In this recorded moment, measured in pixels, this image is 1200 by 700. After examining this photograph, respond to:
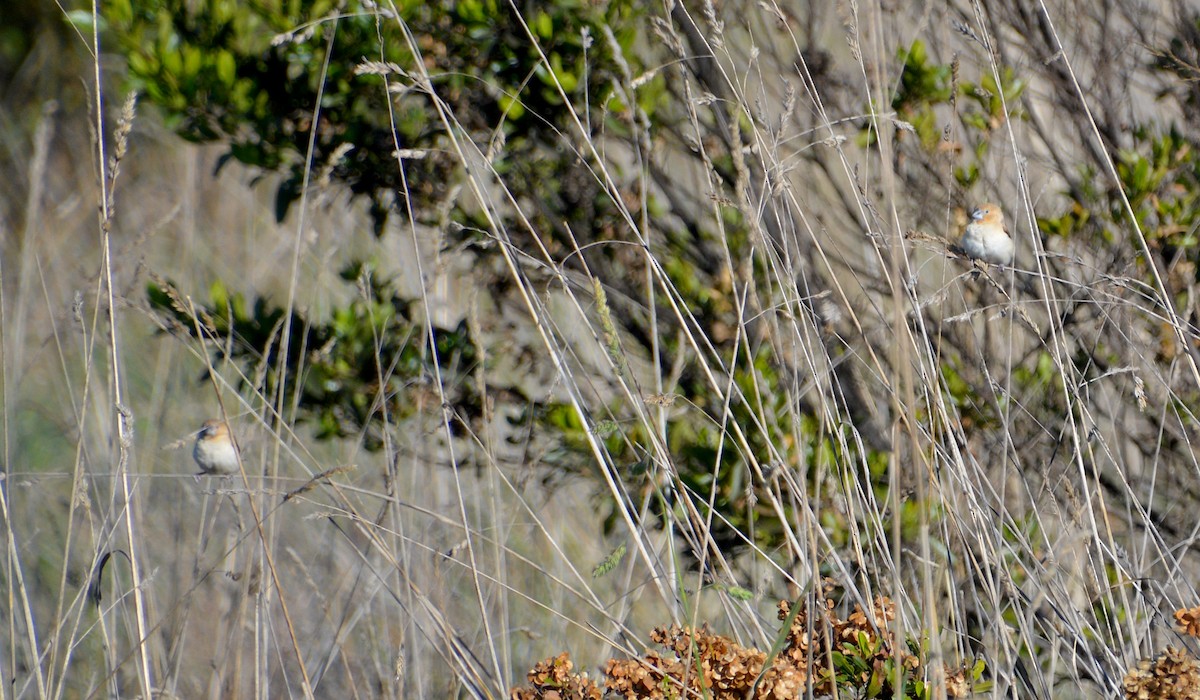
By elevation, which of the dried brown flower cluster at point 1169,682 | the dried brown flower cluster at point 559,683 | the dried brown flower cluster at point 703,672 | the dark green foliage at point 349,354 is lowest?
the dried brown flower cluster at point 559,683

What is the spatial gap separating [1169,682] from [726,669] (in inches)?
17.2

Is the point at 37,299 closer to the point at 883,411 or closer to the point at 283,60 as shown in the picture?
the point at 283,60

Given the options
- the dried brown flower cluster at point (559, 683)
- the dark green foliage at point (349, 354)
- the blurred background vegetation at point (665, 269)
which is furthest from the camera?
the dark green foliage at point (349, 354)

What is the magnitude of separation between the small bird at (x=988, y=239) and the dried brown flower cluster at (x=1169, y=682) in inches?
34.2

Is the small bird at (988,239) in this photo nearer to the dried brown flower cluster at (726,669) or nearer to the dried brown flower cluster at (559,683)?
the dried brown flower cluster at (726,669)

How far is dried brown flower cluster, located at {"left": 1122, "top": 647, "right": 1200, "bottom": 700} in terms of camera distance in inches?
39.0

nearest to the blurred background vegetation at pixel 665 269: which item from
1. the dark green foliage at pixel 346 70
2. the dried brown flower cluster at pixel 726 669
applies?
the dark green foliage at pixel 346 70

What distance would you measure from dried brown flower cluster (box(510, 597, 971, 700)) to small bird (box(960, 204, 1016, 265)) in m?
0.84

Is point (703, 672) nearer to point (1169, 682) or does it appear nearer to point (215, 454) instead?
point (1169, 682)

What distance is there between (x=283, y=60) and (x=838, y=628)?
1.36 m

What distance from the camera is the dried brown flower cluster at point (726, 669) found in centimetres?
108

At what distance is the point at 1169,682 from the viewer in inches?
39.6

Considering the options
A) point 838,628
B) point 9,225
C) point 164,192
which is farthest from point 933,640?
point 9,225

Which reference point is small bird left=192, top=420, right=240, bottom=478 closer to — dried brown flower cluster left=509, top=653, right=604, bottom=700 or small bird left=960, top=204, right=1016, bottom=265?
dried brown flower cluster left=509, top=653, right=604, bottom=700
